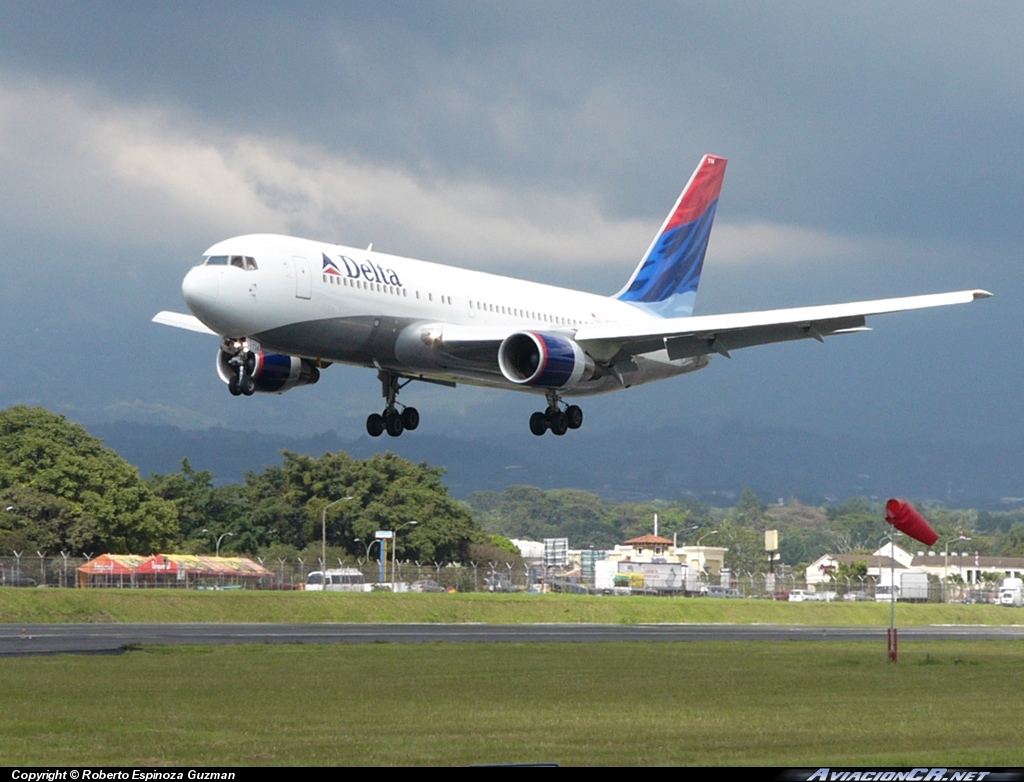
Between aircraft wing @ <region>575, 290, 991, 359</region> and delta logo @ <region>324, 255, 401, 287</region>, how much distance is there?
7.27 m

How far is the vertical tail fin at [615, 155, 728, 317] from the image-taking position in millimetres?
62375

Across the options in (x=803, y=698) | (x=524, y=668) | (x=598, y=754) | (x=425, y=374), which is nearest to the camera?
(x=598, y=754)

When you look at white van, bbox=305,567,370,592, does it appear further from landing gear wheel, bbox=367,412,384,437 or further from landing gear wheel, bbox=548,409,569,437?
landing gear wheel, bbox=548,409,569,437

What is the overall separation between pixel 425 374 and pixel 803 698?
1890 cm

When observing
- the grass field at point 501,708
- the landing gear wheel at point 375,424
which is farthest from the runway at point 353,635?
the landing gear wheel at point 375,424

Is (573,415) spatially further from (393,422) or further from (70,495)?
(70,495)

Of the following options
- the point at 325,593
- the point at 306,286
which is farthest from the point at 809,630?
the point at 306,286

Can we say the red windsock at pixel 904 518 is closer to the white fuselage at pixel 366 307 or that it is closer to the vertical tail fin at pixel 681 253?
the white fuselage at pixel 366 307

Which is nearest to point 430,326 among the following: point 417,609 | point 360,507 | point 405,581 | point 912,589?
point 417,609

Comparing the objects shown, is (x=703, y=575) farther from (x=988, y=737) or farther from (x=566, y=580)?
(x=988, y=737)

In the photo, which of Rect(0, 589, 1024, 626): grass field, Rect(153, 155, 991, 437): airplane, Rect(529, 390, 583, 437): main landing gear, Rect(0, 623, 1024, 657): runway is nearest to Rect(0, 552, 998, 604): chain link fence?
Rect(0, 589, 1024, 626): grass field

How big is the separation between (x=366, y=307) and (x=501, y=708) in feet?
56.4

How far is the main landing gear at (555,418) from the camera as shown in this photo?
168 ft

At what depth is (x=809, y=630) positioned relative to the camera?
256ft
